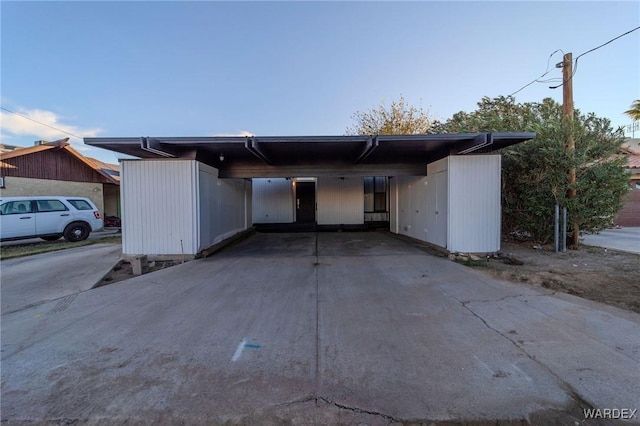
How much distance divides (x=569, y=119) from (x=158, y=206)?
1085 cm

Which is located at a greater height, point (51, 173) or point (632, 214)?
point (51, 173)

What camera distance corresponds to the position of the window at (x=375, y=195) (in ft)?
52.0

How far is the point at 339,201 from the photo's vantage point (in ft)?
49.7

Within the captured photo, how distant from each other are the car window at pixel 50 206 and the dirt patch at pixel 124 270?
5.32 m

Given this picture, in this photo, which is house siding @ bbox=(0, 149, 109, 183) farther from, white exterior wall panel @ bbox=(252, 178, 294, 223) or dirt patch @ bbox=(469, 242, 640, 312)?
dirt patch @ bbox=(469, 242, 640, 312)

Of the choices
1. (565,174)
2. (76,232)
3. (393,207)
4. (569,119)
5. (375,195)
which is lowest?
(76,232)

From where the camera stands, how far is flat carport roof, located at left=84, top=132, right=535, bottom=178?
6805 millimetres

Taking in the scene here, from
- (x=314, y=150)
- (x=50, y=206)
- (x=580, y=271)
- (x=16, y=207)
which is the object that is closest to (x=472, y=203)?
(x=580, y=271)

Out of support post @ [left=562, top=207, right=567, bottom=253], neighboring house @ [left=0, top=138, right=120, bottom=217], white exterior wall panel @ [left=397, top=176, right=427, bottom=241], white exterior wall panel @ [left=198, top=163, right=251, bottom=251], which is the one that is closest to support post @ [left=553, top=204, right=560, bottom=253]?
support post @ [left=562, top=207, right=567, bottom=253]

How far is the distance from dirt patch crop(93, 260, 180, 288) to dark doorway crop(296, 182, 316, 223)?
9764 millimetres

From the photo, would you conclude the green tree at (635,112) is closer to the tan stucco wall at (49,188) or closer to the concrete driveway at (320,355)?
the concrete driveway at (320,355)

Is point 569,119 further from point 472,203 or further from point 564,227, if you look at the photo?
point 472,203

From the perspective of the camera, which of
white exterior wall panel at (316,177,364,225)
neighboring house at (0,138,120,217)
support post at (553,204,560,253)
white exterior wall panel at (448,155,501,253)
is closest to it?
white exterior wall panel at (448,155,501,253)

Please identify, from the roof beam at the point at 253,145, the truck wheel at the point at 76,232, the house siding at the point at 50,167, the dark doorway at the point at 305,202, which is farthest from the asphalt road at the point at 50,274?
the dark doorway at the point at 305,202
